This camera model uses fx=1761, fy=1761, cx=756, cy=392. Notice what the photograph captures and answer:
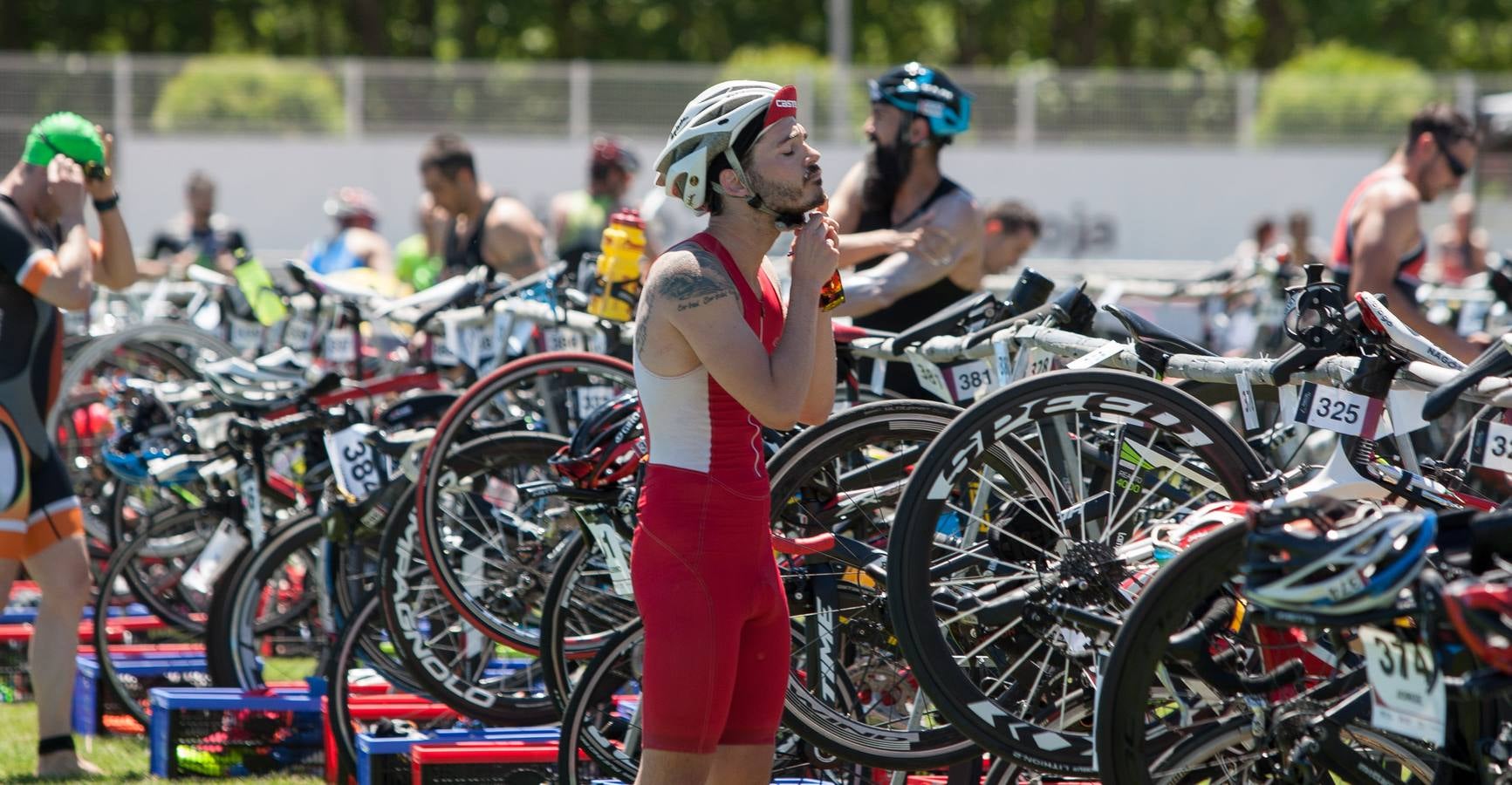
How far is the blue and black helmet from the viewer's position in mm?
6012

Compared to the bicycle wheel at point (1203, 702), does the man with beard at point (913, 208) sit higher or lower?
higher

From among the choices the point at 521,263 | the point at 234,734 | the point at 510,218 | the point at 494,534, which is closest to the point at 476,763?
the point at 494,534

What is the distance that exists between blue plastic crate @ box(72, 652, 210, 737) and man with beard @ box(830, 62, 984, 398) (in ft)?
9.02

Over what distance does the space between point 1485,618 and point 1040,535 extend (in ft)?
4.25

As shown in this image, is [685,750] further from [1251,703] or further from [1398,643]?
[1398,643]

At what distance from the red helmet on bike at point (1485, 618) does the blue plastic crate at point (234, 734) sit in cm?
400

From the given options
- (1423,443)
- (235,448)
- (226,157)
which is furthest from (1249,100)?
(235,448)

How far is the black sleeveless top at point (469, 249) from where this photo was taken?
27.9 ft

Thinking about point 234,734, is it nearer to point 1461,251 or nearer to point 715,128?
point 715,128

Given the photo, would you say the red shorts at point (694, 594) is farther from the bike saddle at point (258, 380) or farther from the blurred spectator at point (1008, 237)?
the blurred spectator at point (1008, 237)

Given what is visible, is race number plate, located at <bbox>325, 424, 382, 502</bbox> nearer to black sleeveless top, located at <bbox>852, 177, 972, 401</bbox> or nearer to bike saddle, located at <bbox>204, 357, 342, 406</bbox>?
bike saddle, located at <bbox>204, 357, 342, 406</bbox>

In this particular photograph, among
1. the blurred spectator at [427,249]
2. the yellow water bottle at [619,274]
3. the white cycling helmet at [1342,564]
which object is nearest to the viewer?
the white cycling helmet at [1342,564]

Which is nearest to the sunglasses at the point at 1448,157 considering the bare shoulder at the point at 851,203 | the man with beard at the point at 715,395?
the bare shoulder at the point at 851,203

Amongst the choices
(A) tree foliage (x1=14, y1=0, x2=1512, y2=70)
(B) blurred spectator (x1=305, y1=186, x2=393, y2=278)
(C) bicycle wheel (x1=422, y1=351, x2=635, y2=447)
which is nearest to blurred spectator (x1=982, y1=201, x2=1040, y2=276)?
(B) blurred spectator (x1=305, y1=186, x2=393, y2=278)
